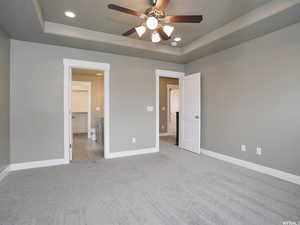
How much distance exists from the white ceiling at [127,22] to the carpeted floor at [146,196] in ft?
8.40

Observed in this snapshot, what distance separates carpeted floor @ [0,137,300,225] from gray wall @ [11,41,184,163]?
0.54m

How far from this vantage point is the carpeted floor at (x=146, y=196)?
1752 mm

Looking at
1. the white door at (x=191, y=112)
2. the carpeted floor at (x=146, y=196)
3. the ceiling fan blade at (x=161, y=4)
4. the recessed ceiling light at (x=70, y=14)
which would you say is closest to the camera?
the carpeted floor at (x=146, y=196)

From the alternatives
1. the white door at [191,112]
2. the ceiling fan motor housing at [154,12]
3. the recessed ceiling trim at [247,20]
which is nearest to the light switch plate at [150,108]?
the white door at [191,112]

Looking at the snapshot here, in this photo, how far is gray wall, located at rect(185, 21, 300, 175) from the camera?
262 cm

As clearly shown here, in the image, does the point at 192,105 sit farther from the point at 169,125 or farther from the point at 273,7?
the point at 169,125

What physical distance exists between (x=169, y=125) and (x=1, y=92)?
6.06 meters

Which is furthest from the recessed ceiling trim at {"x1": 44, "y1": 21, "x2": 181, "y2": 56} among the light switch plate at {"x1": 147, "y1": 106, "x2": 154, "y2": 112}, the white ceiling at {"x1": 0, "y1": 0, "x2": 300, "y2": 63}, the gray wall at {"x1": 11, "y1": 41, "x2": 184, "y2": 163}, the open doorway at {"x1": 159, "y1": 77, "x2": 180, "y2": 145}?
the open doorway at {"x1": 159, "y1": 77, "x2": 180, "y2": 145}

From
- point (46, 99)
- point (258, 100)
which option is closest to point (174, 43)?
point (258, 100)

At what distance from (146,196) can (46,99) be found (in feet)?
9.30

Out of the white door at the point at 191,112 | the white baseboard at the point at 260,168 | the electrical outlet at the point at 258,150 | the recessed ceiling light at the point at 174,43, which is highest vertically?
the recessed ceiling light at the point at 174,43

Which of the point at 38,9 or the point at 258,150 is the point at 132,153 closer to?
the point at 258,150

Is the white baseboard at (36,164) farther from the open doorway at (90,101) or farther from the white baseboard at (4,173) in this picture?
the open doorway at (90,101)

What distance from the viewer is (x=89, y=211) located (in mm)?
1865
